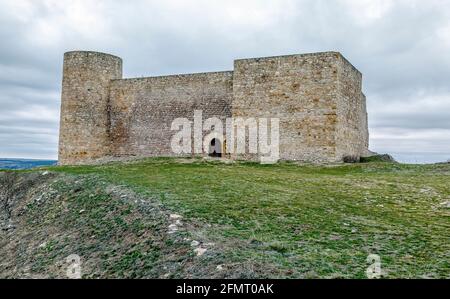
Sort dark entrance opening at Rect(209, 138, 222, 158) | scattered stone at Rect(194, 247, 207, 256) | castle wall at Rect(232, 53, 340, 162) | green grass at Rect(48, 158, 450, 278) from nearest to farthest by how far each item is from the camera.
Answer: green grass at Rect(48, 158, 450, 278) < scattered stone at Rect(194, 247, 207, 256) < castle wall at Rect(232, 53, 340, 162) < dark entrance opening at Rect(209, 138, 222, 158)

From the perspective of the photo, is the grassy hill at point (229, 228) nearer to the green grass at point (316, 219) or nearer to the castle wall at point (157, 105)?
the green grass at point (316, 219)

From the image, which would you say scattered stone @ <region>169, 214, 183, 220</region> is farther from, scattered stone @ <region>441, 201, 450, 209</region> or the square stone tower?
the square stone tower

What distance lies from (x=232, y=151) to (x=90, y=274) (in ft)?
55.2

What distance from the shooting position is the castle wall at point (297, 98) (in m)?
20.8

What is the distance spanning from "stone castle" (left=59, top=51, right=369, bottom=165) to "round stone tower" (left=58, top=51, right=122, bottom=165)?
57 mm

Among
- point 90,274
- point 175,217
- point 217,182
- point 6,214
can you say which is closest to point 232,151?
point 217,182

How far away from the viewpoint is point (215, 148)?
24.6m

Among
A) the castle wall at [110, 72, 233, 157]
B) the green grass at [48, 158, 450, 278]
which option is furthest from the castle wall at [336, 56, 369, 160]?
the green grass at [48, 158, 450, 278]

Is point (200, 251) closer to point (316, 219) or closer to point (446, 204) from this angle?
point (316, 219)

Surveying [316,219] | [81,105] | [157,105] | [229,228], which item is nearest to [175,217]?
[229,228]

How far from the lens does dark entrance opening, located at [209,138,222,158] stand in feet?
79.9

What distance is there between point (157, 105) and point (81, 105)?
4.74 m
